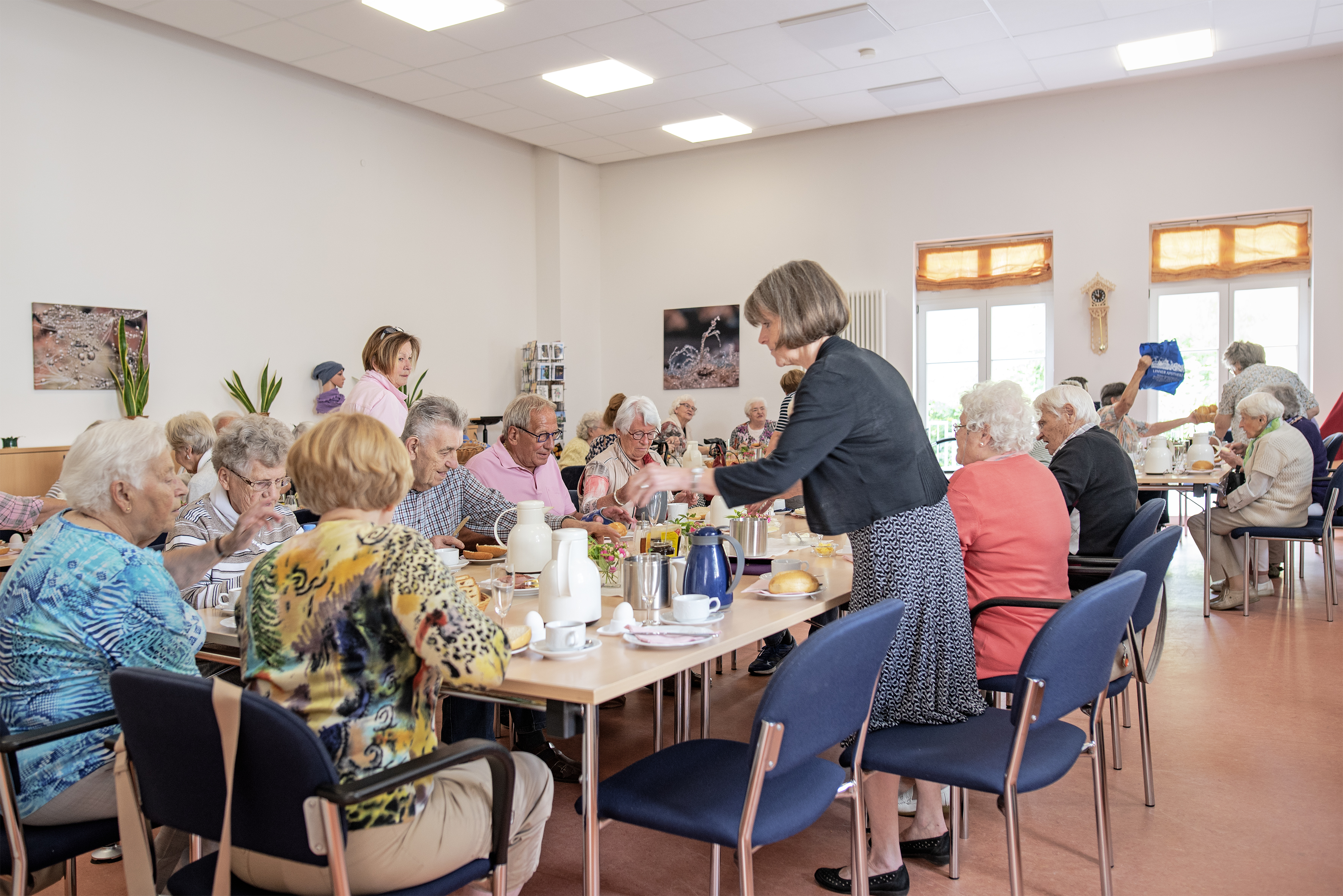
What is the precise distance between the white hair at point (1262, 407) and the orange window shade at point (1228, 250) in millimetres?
3477

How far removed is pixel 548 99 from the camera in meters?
8.71

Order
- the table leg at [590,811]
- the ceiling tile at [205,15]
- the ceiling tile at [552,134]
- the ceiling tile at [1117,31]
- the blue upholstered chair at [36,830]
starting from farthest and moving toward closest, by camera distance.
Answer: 1. the ceiling tile at [552,134]
2. the ceiling tile at [1117,31]
3. the ceiling tile at [205,15]
4. the table leg at [590,811]
5. the blue upholstered chair at [36,830]

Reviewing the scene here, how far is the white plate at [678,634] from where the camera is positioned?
2043 millimetres

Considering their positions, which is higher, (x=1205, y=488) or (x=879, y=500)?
(x=879, y=500)

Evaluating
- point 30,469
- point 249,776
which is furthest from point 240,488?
point 30,469

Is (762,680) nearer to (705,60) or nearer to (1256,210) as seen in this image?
(705,60)

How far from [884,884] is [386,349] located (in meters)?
3.22

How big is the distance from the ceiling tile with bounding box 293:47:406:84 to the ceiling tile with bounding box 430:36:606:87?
0.39 m

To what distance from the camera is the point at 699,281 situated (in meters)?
10.7

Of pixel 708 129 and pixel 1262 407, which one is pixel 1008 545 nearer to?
pixel 1262 407

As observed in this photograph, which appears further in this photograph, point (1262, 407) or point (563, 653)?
point (1262, 407)

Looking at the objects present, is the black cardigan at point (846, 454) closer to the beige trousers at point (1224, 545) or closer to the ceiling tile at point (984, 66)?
the beige trousers at point (1224, 545)

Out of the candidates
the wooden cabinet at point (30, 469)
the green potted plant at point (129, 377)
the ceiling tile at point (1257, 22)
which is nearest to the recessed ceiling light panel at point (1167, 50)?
the ceiling tile at point (1257, 22)

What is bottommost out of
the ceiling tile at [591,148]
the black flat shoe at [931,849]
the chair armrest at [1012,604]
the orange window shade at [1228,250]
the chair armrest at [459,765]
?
the black flat shoe at [931,849]
